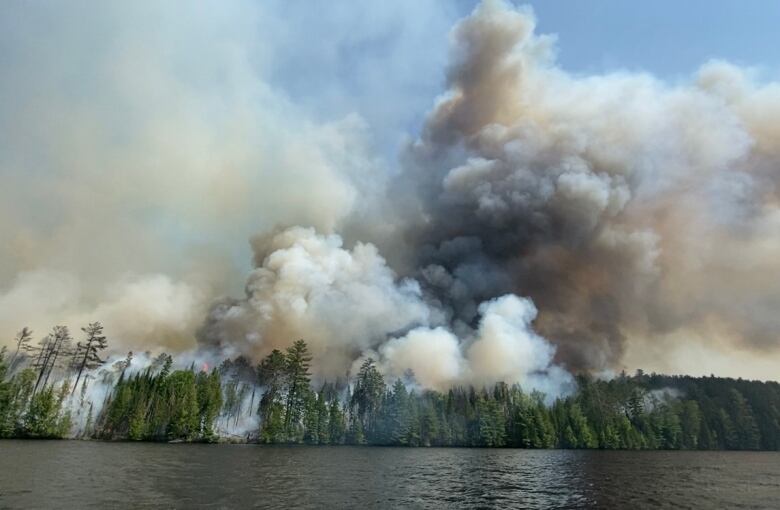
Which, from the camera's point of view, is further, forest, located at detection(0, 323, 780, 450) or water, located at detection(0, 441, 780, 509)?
forest, located at detection(0, 323, 780, 450)

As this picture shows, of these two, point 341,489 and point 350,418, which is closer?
point 341,489

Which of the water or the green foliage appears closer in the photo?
the water

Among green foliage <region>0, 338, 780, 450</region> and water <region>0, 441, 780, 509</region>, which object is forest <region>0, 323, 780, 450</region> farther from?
water <region>0, 441, 780, 509</region>

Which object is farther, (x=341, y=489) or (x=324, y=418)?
(x=324, y=418)

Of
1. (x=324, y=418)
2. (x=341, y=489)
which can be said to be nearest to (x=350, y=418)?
(x=324, y=418)

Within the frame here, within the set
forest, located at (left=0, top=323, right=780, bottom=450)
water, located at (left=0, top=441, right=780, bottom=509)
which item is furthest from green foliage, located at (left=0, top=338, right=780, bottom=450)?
water, located at (left=0, top=441, right=780, bottom=509)

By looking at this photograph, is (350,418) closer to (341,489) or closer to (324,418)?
(324,418)

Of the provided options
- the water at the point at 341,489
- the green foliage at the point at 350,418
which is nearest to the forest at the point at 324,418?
the green foliage at the point at 350,418

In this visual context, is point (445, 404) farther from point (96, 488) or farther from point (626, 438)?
point (96, 488)

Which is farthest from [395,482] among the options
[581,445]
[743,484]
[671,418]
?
[671,418]

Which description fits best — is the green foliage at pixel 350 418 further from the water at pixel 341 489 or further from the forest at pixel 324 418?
the water at pixel 341 489

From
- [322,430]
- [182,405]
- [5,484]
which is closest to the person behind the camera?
[5,484]

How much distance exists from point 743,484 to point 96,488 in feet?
257

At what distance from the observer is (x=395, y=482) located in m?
51.6
